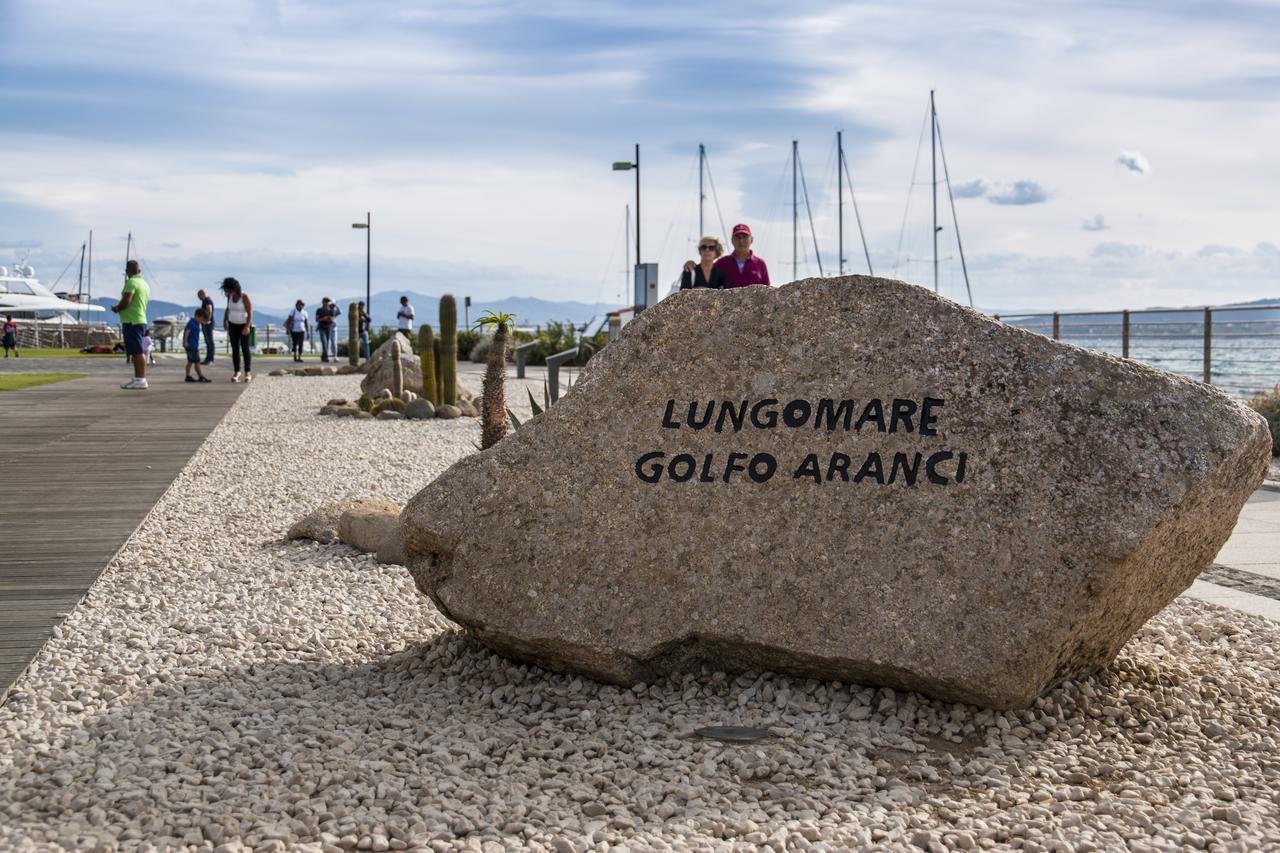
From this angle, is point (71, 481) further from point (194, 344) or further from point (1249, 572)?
point (194, 344)

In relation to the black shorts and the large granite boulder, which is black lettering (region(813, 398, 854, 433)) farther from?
the black shorts

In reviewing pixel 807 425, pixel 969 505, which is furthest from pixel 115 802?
pixel 969 505

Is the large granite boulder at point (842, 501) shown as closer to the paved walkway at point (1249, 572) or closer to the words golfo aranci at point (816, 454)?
the words golfo aranci at point (816, 454)

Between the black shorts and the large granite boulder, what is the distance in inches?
594

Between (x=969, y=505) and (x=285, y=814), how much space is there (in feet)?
7.31

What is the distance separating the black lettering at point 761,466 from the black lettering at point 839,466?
0.60ft

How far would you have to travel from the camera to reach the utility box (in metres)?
20.2

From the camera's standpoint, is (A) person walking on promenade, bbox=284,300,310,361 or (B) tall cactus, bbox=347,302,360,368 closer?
(B) tall cactus, bbox=347,302,360,368

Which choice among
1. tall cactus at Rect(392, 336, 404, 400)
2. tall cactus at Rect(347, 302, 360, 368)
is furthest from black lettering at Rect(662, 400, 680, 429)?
tall cactus at Rect(347, 302, 360, 368)

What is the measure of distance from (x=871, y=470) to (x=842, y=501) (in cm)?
14

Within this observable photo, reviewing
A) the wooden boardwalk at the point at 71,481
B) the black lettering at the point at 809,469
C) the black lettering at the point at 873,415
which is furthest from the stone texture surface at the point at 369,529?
the black lettering at the point at 873,415

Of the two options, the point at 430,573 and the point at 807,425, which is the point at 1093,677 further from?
the point at 430,573

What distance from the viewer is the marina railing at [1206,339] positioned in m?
14.6

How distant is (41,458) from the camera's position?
10414mm
